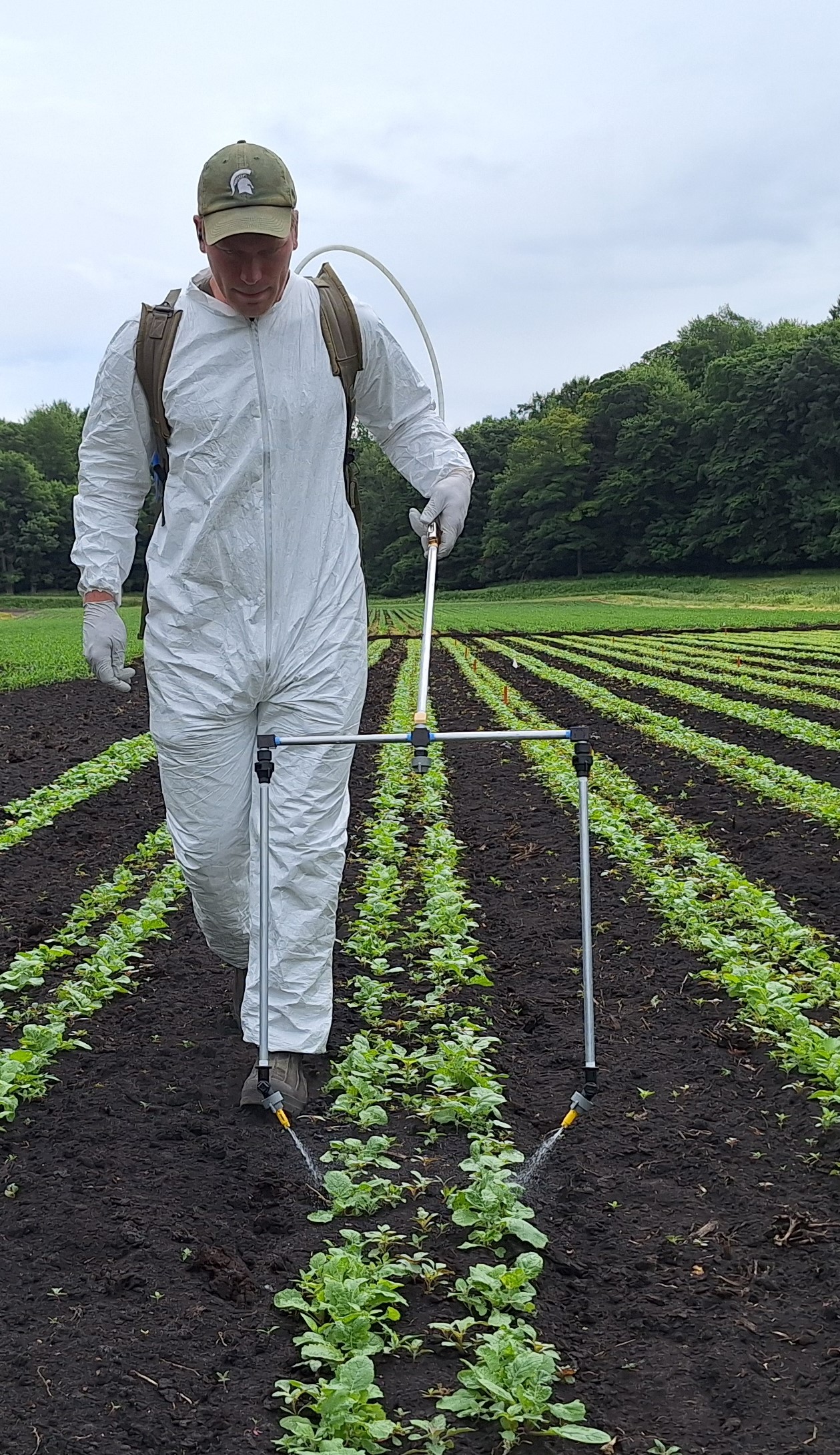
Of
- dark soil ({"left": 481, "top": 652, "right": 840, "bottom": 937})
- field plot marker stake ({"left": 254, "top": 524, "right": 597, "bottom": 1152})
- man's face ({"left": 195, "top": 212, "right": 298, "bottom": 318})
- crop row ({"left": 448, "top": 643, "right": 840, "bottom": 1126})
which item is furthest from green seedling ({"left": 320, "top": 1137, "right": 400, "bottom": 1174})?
dark soil ({"left": 481, "top": 652, "right": 840, "bottom": 937})

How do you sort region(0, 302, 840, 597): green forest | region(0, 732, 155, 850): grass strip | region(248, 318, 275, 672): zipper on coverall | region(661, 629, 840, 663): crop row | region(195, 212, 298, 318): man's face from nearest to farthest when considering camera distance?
region(195, 212, 298, 318): man's face → region(248, 318, 275, 672): zipper on coverall → region(0, 732, 155, 850): grass strip → region(661, 629, 840, 663): crop row → region(0, 302, 840, 597): green forest

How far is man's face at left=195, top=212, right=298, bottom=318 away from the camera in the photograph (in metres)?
3.40

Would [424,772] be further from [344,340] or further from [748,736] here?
[748,736]

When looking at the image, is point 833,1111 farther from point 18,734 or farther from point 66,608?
point 66,608

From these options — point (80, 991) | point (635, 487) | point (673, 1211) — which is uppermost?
point (635, 487)

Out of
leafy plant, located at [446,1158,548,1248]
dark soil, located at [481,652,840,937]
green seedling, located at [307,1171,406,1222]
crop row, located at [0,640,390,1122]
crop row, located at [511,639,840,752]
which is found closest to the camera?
leafy plant, located at [446,1158,548,1248]

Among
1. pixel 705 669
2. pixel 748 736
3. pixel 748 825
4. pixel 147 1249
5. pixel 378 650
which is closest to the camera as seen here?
pixel 147 1249

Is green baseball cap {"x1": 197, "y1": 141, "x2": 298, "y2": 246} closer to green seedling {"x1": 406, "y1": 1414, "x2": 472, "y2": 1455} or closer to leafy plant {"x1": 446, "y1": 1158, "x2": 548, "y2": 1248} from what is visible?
leafy plant {"x1": 446, "y1": 1158, "x2": 548, "y2": 1248}

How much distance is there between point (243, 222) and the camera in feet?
11.0

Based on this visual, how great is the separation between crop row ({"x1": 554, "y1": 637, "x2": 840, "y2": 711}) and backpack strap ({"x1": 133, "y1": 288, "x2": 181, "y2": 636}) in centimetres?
1037

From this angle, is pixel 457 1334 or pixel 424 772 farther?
pixel 424 772

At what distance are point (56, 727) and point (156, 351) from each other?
9772 mm

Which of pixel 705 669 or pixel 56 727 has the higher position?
pixel 705 669

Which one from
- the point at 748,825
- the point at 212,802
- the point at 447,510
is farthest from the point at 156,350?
the point at 748,825
